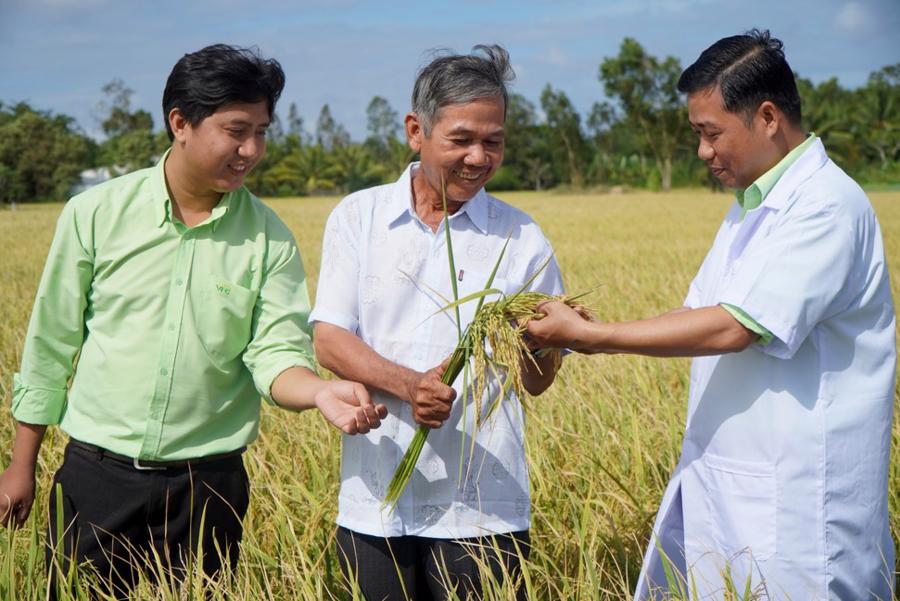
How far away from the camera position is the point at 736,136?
1878mm

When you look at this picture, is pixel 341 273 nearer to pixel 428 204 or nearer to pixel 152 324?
pixel 428 204

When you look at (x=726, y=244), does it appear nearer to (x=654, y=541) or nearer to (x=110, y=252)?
(x=654, y=541)

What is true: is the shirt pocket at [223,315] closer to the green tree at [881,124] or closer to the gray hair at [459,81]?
the gray hair at [459,81]

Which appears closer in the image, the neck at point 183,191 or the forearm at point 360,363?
the forearm at point 360,363

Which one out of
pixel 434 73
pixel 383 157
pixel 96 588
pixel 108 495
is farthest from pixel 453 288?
pixel 383 157

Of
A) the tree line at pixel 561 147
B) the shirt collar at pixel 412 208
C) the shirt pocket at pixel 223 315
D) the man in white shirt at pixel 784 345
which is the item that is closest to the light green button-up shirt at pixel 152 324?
the shirt pocket at pixel 223 315

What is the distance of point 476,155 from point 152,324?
78 centimetres

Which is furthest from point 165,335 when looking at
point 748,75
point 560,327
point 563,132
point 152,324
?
point 563,132

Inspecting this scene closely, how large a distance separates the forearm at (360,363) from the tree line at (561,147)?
3751cm

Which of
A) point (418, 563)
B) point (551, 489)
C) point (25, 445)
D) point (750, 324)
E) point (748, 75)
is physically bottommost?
point (551, 489)

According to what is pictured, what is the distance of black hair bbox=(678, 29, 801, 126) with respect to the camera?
1.84 m

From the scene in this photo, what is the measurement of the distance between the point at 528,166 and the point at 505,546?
52.9m

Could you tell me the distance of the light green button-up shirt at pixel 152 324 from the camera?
2.00 m

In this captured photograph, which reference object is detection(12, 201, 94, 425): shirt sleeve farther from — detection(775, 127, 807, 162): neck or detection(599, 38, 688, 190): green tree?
detection(599, 38, 688, 190): green tree
